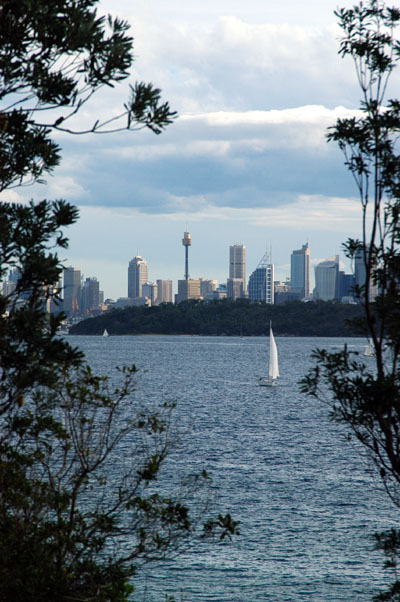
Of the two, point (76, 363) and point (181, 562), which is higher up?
point (76, 363)

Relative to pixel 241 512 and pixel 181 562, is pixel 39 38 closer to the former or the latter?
pixel 181 562

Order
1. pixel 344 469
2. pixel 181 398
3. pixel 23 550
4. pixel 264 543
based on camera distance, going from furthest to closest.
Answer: pixel 181 398 < pixel 344 469 < pixel 264 543 < pixel 23 550

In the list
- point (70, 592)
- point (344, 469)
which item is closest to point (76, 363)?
point (70, 592)

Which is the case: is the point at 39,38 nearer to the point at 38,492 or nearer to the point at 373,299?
the point at 373,299

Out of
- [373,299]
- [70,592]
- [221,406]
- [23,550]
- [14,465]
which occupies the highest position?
[373,299]

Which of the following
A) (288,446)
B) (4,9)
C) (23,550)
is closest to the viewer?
(4,9)

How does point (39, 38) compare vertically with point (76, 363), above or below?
above

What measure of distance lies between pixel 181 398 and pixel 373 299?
6990 cm

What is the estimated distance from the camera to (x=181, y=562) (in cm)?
2461

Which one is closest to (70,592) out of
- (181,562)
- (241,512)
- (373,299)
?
(373,299)

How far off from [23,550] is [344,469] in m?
33.7

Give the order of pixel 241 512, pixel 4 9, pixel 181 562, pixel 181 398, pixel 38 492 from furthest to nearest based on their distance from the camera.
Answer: pixel 181 398
pixel 241 512
pixel 181 562
pixel 38 492
pixel 4 9

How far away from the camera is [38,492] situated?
973cm

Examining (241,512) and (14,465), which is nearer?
(14,465)
